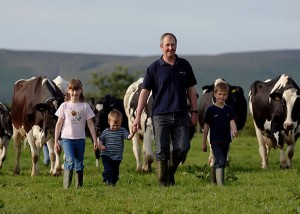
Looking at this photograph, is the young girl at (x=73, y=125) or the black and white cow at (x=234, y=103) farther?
the black and white cow at (x=234, y=103)

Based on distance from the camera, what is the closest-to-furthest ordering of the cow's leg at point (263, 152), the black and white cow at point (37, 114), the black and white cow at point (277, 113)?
1. the black and white cow at point (37, 114)
2. the black and white cow at point (277, 113)
3. the cow's leg at point (263, 152)

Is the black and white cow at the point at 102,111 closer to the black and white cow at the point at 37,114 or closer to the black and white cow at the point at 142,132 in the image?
the black and white cow at the point at 142,132

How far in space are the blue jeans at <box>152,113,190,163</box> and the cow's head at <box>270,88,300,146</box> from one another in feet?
21.1

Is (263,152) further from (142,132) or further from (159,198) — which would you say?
(159,198)

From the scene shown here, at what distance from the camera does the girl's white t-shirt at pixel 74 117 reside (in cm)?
1312

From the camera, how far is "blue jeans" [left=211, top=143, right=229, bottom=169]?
Answer: 13219mm

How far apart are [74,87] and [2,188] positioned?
7.30ft

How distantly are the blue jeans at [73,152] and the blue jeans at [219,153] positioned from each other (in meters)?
2.14

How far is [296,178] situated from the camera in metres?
15.0

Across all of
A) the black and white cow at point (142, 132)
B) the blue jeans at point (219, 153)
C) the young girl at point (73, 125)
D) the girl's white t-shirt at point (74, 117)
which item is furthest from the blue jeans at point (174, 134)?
the black and white cow at point (142, 132)

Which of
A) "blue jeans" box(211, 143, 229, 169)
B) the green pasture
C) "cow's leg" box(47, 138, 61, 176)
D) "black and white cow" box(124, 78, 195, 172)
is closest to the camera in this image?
the green pasture

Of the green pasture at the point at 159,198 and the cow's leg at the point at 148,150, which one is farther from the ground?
the cow's leg at the point at 148,150

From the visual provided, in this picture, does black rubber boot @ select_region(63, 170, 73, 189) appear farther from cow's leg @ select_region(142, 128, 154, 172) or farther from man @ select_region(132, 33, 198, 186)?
cow's leg @ select_region(142, 128, 154, 172)

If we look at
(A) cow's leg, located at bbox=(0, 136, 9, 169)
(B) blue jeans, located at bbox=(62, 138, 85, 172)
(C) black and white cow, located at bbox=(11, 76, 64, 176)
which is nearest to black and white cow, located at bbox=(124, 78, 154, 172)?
(C) black and white cow, located at bbox=(11, 76, 64, 176)
